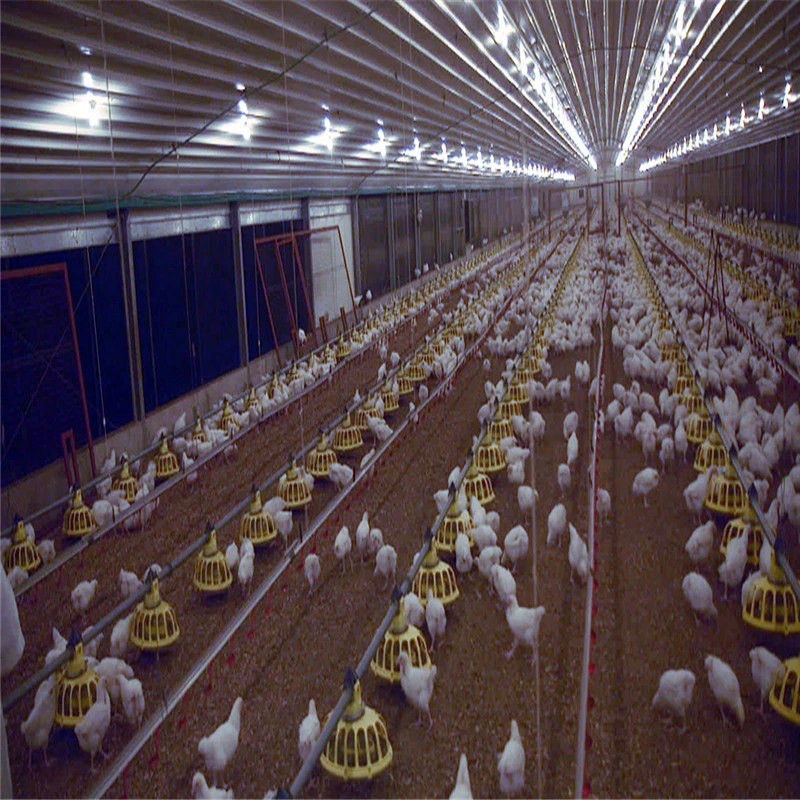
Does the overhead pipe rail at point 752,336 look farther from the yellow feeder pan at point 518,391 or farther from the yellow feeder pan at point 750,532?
the yellow feeder pan at point 750,532

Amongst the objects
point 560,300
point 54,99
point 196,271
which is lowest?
point 560,300

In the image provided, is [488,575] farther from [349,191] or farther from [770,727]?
[349,191]

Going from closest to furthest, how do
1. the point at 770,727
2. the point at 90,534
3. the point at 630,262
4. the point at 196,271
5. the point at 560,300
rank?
the point at 770,727 < the point at 90,534 < the point at 196,271 < the point at 560,300 < the point at 630,262

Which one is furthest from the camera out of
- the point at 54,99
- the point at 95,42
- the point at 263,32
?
the point at 263,32

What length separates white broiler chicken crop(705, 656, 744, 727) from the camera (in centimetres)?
352

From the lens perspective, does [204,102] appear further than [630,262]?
No

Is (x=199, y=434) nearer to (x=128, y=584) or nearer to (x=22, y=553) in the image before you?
(x=22, y=553)

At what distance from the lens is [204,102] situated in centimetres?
589

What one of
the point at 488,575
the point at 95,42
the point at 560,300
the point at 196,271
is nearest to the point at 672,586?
the point at 488,575

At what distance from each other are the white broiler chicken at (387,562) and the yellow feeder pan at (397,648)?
0.93 m

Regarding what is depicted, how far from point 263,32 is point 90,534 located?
3.38m

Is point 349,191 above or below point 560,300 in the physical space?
above

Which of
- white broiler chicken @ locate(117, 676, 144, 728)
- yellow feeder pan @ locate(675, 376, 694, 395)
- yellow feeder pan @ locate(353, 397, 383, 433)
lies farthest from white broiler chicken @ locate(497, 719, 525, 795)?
yellow feeder pan @ locate(675, 376, 694, 395)

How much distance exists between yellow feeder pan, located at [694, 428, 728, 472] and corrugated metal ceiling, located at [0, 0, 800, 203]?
11.8 feet
